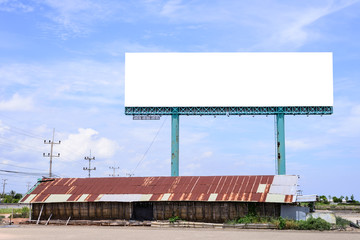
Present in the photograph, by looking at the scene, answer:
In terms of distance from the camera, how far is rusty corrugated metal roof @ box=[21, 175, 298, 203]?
39.2m

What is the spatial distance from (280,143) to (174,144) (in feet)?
40.0

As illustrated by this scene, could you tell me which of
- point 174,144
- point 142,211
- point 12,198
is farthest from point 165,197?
point 12,198

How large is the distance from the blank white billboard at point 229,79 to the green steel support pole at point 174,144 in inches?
72.1

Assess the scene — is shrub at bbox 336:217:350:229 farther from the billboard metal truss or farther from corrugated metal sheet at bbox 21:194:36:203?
Result: corrugated metal sheet at bbox 21:194:36:203

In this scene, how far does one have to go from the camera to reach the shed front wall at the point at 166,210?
127 feet

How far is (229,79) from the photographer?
55219 mm

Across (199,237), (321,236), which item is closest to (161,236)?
(199,237)

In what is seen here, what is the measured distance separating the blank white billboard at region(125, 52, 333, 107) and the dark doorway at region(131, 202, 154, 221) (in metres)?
15.3

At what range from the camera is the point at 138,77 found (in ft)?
182

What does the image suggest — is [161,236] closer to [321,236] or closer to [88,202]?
[321,236]

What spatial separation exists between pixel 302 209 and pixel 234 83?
20.7 meters

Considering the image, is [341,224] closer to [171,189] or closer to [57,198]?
[171,189]

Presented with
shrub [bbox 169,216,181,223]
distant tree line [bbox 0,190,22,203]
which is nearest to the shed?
shrub [bbox 169,216,181,223]

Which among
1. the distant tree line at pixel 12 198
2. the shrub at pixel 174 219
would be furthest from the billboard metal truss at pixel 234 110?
the distant tree line at pixel 12 198
